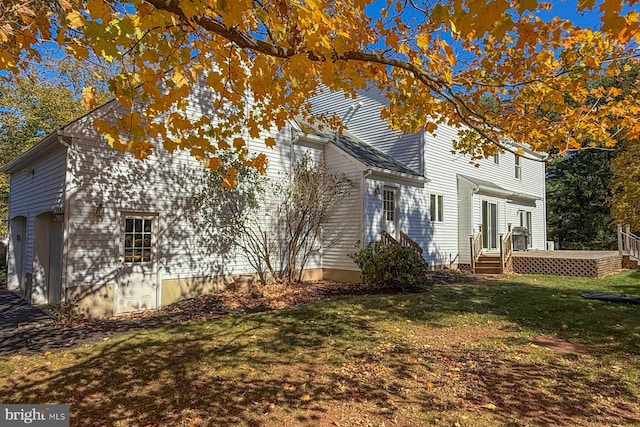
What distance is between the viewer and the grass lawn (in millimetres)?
3811

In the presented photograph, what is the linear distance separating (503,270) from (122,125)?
14.5 meters

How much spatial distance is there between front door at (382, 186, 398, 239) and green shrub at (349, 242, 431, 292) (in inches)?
109

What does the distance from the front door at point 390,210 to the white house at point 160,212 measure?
0.06 metres

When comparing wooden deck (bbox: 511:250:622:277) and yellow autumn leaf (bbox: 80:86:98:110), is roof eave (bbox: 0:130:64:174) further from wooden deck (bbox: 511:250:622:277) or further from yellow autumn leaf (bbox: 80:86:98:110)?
wooden deck (bbox: 511:250:622:277)

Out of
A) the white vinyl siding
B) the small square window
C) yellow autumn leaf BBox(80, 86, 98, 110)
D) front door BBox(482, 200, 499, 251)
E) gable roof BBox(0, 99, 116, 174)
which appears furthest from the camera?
front door BBox(482, 200, 499, 251)

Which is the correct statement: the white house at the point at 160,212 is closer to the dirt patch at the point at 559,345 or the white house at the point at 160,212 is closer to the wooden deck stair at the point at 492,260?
the wooden deck stair at the point at 492,260

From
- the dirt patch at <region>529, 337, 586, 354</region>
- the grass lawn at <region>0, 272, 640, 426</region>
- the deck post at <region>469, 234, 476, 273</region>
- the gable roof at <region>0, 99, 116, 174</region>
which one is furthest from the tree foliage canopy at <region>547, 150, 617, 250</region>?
the gable roof at <region>0, 99, 116, 174</region>

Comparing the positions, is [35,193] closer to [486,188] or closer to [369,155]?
[369,155]

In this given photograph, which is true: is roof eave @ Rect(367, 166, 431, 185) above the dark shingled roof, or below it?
below

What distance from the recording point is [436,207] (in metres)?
16.2

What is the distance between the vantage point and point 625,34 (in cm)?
415

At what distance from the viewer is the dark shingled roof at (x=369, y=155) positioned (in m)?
13.4

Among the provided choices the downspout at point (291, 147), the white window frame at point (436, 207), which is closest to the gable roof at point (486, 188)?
the white window frame at point (436, 207)

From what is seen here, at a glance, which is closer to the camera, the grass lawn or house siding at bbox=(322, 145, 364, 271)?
the grass lawn
